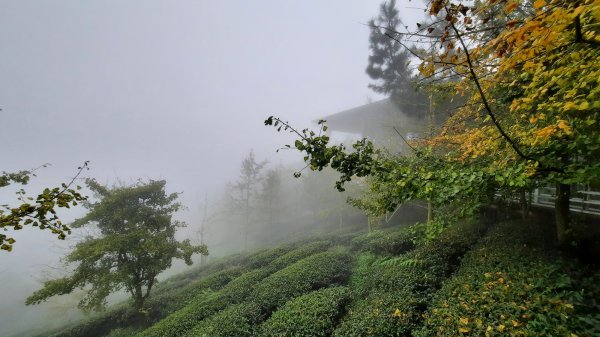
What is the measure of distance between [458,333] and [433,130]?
31.3 feet

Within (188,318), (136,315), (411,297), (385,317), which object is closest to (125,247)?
(136,315)

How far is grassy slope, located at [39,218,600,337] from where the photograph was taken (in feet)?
16.6

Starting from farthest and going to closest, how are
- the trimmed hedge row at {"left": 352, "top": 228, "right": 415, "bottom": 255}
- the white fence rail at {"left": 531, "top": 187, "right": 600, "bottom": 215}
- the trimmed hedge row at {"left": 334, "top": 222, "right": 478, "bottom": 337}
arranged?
the trimmed hedge row at {"left": 352, "top": 228, "right": 415, "bottom": 255} < the white fence rail at {"left": 531, "top": 187, "right": 600, "bottom": 215} < the trimmed hedge row at {"left": 334, "top": 222, "right": 478, "bottom": 337}

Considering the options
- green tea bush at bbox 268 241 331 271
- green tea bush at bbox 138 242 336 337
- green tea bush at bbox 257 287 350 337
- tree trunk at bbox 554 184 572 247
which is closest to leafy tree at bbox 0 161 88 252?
green tea bush at bbox 257 287 350 337

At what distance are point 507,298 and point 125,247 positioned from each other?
14194mm

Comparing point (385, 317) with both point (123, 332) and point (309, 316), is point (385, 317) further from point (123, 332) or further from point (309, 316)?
point (123, 332)

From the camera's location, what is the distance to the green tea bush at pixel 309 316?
24.0ft

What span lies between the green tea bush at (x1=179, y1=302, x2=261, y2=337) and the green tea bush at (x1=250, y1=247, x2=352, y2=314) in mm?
470

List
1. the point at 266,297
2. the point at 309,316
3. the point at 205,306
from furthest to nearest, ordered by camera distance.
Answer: the point at 205,306
the point at 266,297
the point at 309,316

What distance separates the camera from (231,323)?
8812 mm

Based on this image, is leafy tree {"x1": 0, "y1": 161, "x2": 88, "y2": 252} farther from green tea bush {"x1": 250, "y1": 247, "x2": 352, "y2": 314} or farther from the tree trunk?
the tree trunk

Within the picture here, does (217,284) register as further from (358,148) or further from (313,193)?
(313,193)

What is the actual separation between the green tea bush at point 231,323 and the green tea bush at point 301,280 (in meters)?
0.47

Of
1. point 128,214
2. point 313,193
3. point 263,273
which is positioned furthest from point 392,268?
point 313,193
